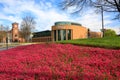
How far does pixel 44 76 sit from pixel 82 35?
80766mm

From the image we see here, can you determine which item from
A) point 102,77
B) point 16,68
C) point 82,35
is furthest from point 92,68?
point 82,35

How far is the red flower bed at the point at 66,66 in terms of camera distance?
7.99 m

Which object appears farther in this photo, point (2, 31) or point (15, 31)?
point (15, 31)

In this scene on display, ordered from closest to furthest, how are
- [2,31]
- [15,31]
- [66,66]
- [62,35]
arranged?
[66,66]
[62,35]
[2,31]
[15,31]

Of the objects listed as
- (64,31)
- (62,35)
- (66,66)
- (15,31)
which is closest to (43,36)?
(15,31)

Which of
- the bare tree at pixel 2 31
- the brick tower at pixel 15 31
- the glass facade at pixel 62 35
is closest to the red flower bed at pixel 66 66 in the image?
the glass facade at pixel 62 35

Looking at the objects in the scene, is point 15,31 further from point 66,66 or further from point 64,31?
point 66,66

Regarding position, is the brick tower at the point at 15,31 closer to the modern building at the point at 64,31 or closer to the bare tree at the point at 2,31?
the bare tree at the point at 2,31

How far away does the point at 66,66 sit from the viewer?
9531 millimetres

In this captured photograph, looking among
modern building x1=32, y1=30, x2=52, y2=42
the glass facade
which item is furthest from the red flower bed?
modern building x1=32, y1=30, x2=52, y2=42

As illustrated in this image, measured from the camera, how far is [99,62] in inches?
398

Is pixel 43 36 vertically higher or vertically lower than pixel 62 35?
lower

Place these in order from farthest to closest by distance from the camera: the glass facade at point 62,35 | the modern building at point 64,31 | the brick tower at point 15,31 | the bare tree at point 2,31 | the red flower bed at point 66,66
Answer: the brick tower at point 15,31 < the bare tree at point 2,31 < the modern building at point 64,31 < the glass facade at point 62,35 < the red flower bed at point 66,66

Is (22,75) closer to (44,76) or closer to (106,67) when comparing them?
(44,76)
